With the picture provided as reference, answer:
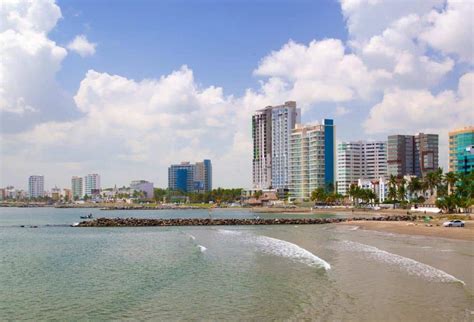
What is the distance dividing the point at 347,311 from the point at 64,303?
555 inches

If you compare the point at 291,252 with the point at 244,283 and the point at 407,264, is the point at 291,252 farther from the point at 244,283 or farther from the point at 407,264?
the point at 244,283

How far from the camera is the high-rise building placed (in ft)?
520

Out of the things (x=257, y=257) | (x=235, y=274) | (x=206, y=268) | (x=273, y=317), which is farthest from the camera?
(x=257, y=257)

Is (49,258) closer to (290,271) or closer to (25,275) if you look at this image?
(25,275)

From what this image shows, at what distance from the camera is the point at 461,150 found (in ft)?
541

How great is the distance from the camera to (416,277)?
31.1 meters

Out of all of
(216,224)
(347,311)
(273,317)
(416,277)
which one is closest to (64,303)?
(273,317)

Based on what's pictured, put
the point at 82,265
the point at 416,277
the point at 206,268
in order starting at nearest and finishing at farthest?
the point at 416,277 → the point at 206,268 → the point at 82,265

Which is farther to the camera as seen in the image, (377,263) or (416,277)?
(377,263)

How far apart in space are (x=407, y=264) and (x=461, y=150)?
142036 millimetres

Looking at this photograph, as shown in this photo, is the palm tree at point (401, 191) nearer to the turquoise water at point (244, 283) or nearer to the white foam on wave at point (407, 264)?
the turquoise water at point (244, 283)

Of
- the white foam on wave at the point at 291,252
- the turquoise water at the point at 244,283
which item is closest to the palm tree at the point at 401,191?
the turquoise water at the point at 244,283

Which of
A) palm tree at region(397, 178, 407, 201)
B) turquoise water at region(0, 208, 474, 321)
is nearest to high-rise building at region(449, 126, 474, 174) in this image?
palm tree at region(397, 178, 407, 201)

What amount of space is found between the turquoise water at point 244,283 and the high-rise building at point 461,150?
118m
